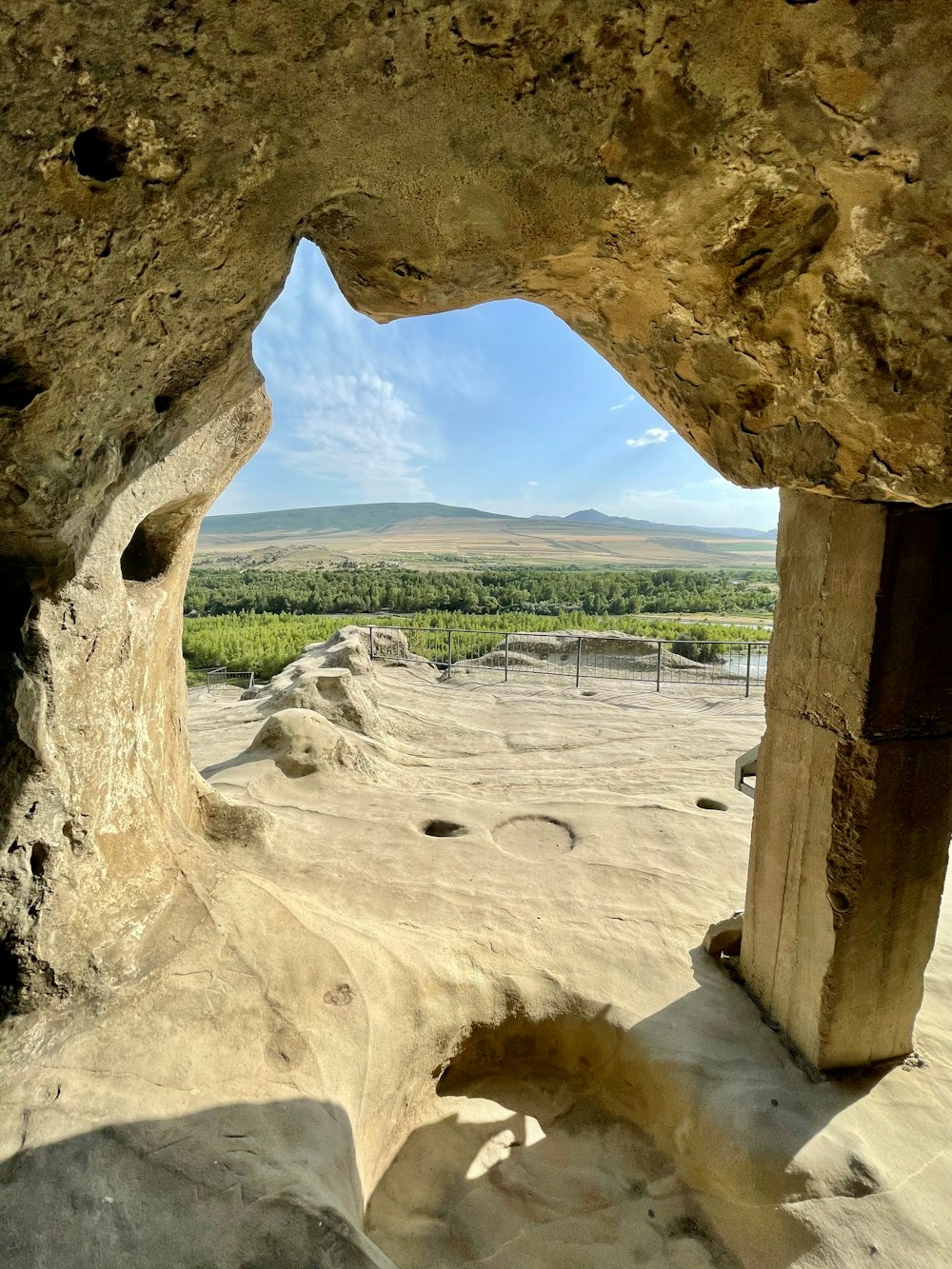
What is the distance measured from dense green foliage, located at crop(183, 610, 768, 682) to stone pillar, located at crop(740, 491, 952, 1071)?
11.9m

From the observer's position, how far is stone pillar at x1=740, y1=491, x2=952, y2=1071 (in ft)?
9.27

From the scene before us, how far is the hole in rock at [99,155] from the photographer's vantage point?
5.82 ft

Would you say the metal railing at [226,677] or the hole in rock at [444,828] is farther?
the metal railing at [226,677]

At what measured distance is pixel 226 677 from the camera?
16.9 metres

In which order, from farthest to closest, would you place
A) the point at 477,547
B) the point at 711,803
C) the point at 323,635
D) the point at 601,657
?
the point at 477,547 → the point at 323,635 → the point at 601,657 → the point at 711,803

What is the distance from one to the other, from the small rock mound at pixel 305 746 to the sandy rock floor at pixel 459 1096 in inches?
63.5

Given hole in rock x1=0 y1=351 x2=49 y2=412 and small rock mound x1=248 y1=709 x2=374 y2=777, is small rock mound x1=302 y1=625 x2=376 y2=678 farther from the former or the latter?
hole in rock x1=0 y1=351 x2=49 y2=412

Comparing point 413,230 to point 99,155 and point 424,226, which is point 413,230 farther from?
point 99,155

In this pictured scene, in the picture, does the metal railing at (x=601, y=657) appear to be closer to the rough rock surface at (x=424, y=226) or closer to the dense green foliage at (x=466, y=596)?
the rough rock surface at (x=424, y=226)

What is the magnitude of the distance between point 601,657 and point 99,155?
15.0 metres

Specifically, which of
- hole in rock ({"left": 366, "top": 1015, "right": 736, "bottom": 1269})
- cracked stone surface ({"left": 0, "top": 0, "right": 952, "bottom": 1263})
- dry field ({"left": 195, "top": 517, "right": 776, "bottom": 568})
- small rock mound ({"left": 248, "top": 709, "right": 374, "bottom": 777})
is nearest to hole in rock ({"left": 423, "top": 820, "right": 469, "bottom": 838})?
small rock mound ({"left": 248, "top": 709, "right": 374, "bottom": 777})

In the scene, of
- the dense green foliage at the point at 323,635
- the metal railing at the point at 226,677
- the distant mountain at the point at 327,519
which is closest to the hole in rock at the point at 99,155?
the dense green foliage at the point at 323,635

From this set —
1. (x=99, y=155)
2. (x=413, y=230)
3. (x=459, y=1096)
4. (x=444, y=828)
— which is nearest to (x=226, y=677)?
(x=444, y=828)

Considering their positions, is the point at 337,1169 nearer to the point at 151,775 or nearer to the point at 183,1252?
the point at 183,1252
